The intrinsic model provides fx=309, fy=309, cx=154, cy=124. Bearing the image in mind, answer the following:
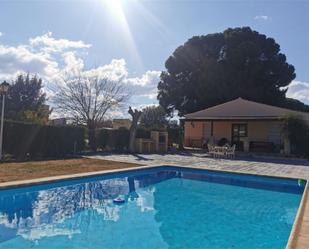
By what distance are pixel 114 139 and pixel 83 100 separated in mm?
5877

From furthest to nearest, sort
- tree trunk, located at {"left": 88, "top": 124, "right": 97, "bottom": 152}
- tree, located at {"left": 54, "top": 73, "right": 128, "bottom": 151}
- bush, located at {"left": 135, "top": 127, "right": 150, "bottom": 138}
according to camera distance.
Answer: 1. tree, located at {"left": 54, "top": 73, "right": 128, "bottom": 151}
2. bush, located at {"left": 135, "top": 127, "right": 150, "bottom": 138}
3. tree trunk, located at {"left": 88, "top": 124, "right": 97, "bottom": 152}

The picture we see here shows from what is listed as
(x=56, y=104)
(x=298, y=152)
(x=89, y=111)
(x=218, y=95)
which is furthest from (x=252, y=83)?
(x=56, y=104)

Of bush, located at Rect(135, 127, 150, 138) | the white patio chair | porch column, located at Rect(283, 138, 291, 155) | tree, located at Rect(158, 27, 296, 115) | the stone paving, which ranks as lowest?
the stone paving

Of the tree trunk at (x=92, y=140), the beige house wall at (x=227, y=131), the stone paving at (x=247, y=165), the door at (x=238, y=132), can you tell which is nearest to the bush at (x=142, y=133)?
the tree trunk at (x=92, y=140)

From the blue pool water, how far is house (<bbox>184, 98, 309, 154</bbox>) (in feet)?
35.2

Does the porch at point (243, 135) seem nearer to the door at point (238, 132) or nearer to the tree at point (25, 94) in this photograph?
the door at point (238, 132)

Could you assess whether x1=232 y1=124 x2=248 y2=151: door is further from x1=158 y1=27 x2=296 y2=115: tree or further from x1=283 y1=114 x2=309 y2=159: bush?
x1=158 y1=27 x2=296 y2=115: tree

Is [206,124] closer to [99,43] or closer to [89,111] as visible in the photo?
[89,111]

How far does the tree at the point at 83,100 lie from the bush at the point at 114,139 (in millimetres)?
4083

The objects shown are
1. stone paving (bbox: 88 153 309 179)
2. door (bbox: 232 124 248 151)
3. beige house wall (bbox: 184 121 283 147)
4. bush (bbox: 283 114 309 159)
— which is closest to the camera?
stone paving (bbox: 88 153 309 179)

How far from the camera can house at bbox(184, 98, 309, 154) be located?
2152cm

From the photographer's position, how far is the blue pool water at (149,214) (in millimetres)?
5664

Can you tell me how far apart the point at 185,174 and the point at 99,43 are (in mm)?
9343

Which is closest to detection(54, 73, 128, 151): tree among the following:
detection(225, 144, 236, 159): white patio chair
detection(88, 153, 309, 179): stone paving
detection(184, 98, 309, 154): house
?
detection(184, 98, 309, 154): house
